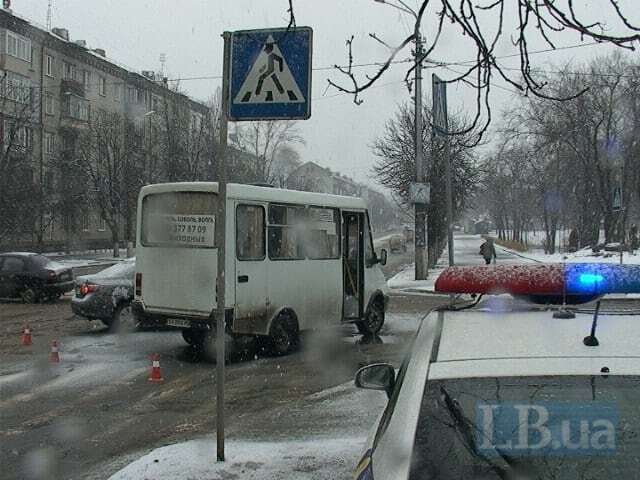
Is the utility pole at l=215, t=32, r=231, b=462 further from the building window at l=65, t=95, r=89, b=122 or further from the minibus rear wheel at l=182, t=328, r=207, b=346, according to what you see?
the building window at l=65, t=95, r=89, b=122

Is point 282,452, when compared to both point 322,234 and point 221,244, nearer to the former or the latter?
point 221,244

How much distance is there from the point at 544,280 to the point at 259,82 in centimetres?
283

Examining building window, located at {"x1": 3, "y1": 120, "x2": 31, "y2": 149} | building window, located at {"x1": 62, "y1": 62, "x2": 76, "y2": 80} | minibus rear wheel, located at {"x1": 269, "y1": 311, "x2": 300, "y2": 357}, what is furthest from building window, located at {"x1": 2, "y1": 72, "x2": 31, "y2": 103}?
minibus rear wheel, located at {"x1": 269, "y1": 311, "x2": 300, "y2": 357}

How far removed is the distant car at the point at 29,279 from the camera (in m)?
18.5

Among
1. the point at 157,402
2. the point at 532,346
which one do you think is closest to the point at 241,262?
the point at 157,402

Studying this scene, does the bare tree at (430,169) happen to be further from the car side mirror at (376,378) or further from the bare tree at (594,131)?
the car side mirror at (376,378)

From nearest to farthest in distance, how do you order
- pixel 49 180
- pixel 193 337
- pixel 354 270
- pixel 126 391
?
1. pixel 126 391
2. pixel 193 337
3. pixel 354 270
4. pixel 49 180

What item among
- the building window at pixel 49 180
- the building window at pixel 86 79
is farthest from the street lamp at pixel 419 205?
the building window at pixel 86 79

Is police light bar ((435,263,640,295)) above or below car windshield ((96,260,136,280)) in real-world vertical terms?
above

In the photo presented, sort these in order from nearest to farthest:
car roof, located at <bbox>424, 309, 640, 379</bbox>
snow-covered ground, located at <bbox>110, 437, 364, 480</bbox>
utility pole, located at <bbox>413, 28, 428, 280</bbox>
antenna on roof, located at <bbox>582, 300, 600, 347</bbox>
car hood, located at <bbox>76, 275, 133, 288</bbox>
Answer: car roof, located at <bbox>424, 309, 640, 379</bbox> < antenna on roof, located at <bbox>582, 300, 600, 347</bbox> < snow-covered ground, located at <bbox>110, 437, 364, 480</bbox> < car hood, located at <bbox>76, 275, 133, 288</bbox> < utility pole, located at <bbox>413, 28, 428, 280</bbox>

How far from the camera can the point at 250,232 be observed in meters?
10.4

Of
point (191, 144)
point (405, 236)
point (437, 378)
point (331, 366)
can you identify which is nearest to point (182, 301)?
point (331, 366)

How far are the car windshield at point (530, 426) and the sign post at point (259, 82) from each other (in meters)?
2.94

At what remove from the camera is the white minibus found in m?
10.1
